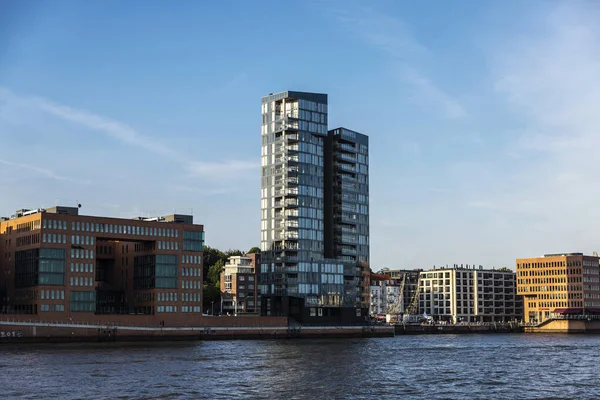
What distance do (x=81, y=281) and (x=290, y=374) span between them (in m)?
98.3

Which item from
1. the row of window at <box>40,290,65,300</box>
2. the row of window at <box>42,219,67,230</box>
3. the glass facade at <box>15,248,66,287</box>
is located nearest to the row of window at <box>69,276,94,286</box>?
the glass facade at <box>15,248,66,287</box>

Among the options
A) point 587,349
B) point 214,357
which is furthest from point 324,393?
point 587,349

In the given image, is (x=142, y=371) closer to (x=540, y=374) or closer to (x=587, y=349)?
(x=540, y=374)

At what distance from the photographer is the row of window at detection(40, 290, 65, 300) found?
184375 mm

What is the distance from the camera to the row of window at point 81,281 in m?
190

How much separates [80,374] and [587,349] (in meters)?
108

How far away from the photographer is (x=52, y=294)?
18562 centimetres

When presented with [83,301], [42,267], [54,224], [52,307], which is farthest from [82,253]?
[52,307]

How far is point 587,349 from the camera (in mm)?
169750

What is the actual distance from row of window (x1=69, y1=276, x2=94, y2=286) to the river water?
34.6 m

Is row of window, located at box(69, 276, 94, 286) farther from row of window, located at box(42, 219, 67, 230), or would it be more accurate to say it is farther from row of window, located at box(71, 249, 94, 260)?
row of window, located at box(42, 219, 67, 230)

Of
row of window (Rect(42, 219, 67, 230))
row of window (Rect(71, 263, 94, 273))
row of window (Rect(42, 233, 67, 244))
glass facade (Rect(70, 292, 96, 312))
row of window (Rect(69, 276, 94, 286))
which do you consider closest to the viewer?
row of window (Rect(42, 233, 67, 244))

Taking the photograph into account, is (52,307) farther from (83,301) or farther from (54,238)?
(54,238)

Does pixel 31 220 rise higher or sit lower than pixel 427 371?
higher
